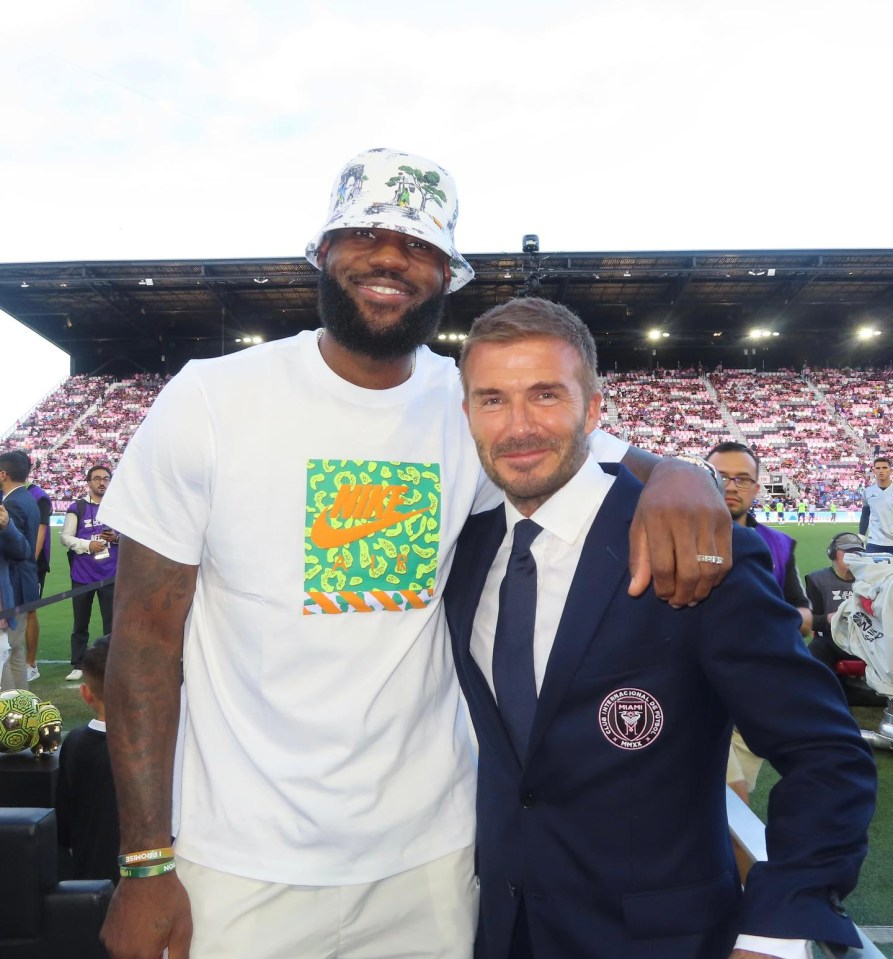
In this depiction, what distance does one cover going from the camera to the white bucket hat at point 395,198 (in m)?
1.82

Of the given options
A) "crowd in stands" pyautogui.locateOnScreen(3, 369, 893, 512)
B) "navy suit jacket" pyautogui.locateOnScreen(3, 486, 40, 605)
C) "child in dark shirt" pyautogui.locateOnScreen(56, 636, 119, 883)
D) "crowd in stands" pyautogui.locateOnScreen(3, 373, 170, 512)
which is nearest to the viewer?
"child in dark shirt" pyautogui.locateOnScreen(56, 636, 119, 883)

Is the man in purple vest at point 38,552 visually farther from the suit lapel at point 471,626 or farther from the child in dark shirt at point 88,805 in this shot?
the suit lapel at point 471,626

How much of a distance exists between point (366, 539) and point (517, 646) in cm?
42

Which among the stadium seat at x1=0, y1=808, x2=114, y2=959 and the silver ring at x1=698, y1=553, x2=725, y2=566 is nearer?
the silver ring at x1=698, y1=553, x2=725, y2=566

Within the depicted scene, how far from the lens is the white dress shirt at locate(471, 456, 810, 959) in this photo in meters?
1.61

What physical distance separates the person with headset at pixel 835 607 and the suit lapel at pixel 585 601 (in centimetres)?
597

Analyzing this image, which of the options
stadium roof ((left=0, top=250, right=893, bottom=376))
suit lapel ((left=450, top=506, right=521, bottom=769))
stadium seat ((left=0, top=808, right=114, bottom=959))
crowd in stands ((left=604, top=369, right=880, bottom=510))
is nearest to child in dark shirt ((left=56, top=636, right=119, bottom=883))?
stadium seat ((left=0, top=808, right=114, bottom=959))

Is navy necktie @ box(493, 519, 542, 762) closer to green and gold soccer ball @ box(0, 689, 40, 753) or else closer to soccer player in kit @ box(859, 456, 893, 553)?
green and gold soccer ball @ box(0, 689, 40, 753)

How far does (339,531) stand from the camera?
1721mm

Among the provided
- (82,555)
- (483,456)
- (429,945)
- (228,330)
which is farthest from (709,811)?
(228,330)

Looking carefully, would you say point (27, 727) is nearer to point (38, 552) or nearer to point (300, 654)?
point (300, 654)

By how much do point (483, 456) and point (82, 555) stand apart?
7.26 m

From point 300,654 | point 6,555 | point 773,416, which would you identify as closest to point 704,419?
point 773,416

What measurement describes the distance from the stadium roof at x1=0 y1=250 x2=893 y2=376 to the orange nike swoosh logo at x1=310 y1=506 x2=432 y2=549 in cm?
2232
